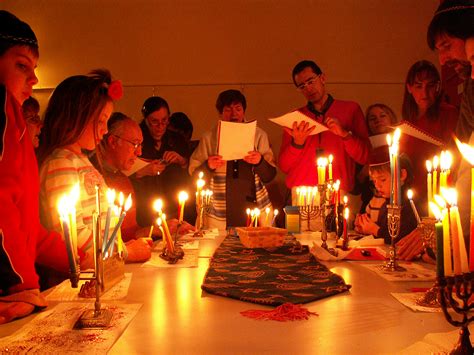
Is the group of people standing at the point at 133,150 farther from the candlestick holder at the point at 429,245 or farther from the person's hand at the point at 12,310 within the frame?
the candlestick holder at the point at 429,245

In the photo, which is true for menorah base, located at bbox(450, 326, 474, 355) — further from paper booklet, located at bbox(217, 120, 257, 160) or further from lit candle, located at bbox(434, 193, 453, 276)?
paper booklet, located at bbox(217, 120, 257, 160)

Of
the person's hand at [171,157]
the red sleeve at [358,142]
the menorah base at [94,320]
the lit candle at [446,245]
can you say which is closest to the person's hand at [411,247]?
the lit candle at [446,245]

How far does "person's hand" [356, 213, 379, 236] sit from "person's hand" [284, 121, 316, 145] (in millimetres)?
813

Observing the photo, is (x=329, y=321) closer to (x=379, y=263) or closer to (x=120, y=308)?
(x=120, y=308)

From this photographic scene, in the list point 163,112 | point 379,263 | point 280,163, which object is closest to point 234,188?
point 280,163

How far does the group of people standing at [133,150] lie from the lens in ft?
4.47

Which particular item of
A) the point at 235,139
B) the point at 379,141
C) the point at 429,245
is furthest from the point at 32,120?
the point at 379,141

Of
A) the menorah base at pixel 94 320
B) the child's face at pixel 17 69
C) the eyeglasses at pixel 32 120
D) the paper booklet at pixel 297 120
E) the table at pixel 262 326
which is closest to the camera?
the table at pixel 262 326

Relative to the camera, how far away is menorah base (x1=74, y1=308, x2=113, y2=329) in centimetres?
120

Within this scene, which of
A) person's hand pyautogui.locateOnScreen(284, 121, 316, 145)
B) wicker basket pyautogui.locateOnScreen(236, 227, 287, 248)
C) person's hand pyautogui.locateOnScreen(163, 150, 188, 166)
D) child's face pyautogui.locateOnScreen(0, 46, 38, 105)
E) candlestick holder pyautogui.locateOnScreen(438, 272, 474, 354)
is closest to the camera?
candlestick holder pyautogui.locateOnScreen(438, 272, 474, 354)

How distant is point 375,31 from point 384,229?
3839mm

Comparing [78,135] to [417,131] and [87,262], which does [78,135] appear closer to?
[87,262]

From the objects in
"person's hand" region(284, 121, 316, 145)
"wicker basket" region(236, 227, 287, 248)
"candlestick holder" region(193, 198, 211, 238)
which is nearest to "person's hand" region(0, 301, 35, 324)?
"wicker basket" region(236, 227, 287, 248)

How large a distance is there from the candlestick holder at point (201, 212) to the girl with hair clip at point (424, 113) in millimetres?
1463
